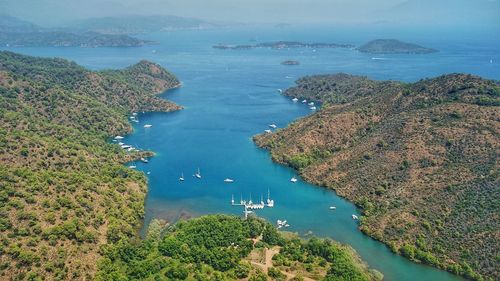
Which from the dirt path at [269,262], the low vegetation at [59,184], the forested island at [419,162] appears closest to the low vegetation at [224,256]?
the dirt path at [269,262]

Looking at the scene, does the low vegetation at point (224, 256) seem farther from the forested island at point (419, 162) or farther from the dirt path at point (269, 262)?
the forested island at point (419, 162)

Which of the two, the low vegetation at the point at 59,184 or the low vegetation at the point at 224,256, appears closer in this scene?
the low vegetation at the point at 224,256

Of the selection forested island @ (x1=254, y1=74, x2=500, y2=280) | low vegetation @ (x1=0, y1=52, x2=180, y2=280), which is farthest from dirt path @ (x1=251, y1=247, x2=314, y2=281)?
low vegetation @ (x1=0, y1=52, x2=180, y2=280)

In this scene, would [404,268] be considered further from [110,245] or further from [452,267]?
[110,245]

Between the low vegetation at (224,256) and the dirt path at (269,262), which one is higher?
the low vegetation at (224,256)

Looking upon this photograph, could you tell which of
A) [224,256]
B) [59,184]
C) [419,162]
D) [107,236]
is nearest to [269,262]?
[224,256]

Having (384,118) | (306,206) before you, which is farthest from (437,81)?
(306,206)

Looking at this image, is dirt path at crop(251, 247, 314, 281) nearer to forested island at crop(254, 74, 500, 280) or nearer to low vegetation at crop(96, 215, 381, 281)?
low vegetation at crop(96, 215, 381, 281)
